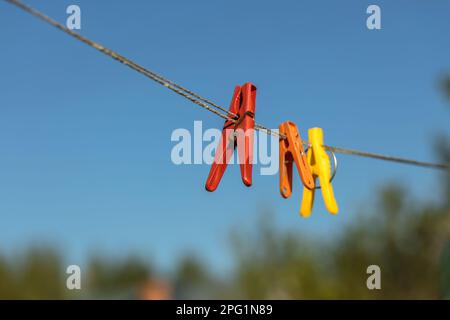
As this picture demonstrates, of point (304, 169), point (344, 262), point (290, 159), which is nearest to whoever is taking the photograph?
point (304, 169)

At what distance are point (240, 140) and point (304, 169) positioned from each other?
41 cm

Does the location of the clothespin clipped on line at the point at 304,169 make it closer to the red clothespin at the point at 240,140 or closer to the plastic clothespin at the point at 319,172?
the plastic clothespin at the point at 319,172

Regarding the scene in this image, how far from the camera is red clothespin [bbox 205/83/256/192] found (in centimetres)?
268

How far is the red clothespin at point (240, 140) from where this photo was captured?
2.68m

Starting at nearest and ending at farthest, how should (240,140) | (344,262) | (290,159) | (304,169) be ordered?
(240,140) < (304,169) < (290,159) < (344,262)

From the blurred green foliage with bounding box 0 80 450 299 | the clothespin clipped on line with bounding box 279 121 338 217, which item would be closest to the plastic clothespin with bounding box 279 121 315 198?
the clothespin clipped on line with bounding box 279 121 338 217

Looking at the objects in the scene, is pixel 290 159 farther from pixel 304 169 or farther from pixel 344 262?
pixel 344 262

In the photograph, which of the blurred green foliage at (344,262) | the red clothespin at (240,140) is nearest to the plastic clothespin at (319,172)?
the red clothespin at (240,140)

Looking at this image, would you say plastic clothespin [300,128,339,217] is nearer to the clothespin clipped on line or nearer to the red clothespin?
the clothespin clipped on line

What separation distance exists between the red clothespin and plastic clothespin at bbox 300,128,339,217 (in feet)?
1.57

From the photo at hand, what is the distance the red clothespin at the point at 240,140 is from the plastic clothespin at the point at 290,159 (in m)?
0.30

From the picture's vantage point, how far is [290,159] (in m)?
3.06

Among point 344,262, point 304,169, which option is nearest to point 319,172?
point 304,169
